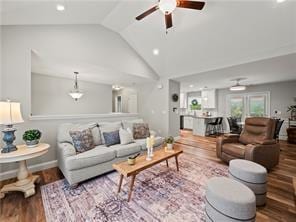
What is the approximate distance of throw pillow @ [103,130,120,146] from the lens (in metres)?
3.15

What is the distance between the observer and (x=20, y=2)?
199cm

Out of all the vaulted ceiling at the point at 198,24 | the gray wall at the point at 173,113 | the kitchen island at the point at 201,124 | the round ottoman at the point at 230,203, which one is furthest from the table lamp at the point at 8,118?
Result: the kitchen island at the point at 201,124

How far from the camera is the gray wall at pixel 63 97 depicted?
4938 millimetres

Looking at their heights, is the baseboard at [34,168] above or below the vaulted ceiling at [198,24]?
below

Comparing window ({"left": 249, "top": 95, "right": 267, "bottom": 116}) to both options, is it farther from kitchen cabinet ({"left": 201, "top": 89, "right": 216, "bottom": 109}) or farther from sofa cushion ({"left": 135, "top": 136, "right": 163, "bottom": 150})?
sofa cushion ({"left": 135, "top": 136, "right": 163, "bottom": 150})

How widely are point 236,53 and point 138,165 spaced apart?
3445 mm

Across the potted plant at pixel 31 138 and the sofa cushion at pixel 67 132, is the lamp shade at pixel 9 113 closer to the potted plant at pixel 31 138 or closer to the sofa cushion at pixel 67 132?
the potted plant at pixel 31 138

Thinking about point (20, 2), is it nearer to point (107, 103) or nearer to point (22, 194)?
point (22, 194)

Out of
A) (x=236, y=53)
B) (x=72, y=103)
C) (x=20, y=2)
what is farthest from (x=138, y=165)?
(x=72, y=103)

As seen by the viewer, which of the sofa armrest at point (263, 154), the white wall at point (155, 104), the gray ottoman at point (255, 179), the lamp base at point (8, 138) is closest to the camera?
the gray ottoman at point (255, 179)

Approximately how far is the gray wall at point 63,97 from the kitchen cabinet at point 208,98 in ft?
17.3

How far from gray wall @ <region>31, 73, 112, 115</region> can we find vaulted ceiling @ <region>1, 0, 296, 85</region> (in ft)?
9.43

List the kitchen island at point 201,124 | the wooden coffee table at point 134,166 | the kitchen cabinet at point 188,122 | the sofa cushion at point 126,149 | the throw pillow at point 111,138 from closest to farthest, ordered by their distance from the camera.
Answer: the wooden coffee table at point 134,166
the sofa cushion at point 126,149
the throw pillow at point 111,138
the kitchen island at point 201,124
the kitchen cabinet at point 188,122

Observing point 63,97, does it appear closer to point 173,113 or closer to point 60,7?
point 60,7
